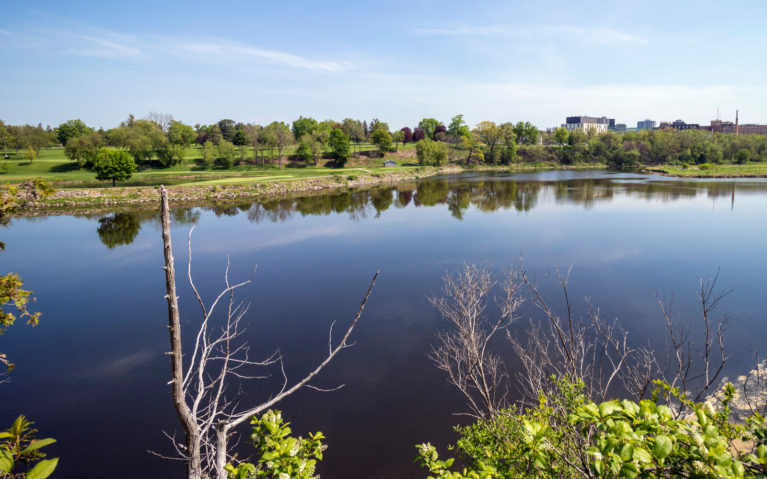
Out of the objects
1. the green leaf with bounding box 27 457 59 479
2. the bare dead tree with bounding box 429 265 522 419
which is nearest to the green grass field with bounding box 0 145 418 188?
the bare dead tree with bounding box 429 265 522 419

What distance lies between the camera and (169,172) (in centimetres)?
6575

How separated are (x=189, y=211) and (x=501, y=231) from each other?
98.1 ft

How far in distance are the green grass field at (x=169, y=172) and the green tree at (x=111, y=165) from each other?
3.95 meters

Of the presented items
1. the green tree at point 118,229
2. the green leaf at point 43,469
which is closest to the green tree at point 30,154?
the green tree at point 118,229

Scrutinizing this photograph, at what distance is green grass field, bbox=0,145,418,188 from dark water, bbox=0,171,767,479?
64.8 ft

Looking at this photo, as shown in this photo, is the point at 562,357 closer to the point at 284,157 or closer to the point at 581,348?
the point at 581,348

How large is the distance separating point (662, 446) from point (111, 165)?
2200 inches

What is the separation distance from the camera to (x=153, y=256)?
80.9ft

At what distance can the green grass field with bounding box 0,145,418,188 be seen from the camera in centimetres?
5341

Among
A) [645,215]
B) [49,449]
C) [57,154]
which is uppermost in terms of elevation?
[57,154]

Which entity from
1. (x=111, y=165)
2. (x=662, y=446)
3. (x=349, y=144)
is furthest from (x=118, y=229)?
(x=349, y=144)

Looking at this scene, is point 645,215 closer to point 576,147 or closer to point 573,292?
point 573,292

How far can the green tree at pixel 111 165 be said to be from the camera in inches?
1795

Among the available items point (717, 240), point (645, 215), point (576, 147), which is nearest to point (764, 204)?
point (645, 215)
